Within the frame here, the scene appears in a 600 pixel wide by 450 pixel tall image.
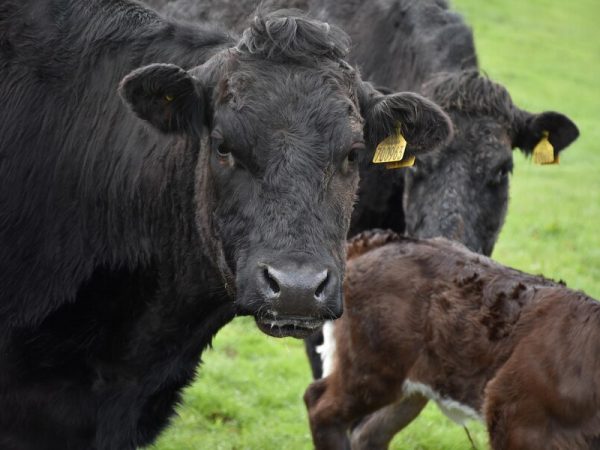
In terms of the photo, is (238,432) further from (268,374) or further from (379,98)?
(379,98)

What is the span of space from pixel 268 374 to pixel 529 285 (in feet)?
9.70

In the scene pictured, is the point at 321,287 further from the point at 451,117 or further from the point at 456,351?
the point at 451,117

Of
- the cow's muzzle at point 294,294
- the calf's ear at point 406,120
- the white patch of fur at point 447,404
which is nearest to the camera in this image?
the cow's muzzle at point 294,294

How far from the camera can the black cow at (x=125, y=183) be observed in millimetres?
4305

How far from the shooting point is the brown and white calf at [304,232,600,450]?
496 centimetres

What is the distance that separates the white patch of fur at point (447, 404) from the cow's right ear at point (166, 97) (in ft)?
6.93

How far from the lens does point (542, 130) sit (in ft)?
23.3

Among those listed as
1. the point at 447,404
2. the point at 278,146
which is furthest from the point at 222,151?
the point at 447,404

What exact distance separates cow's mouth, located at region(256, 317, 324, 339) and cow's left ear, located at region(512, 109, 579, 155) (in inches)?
142

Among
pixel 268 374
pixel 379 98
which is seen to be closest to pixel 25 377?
pixel 379 98

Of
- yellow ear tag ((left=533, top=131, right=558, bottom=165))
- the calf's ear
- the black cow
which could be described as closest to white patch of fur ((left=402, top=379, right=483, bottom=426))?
the black cow

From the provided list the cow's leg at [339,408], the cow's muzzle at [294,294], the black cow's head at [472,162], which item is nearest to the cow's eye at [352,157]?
the cow's muzzle at [294,294]

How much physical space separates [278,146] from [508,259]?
835 centimetres

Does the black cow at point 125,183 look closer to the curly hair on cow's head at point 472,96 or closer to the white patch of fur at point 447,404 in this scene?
the white patch of fur at point 447,404
